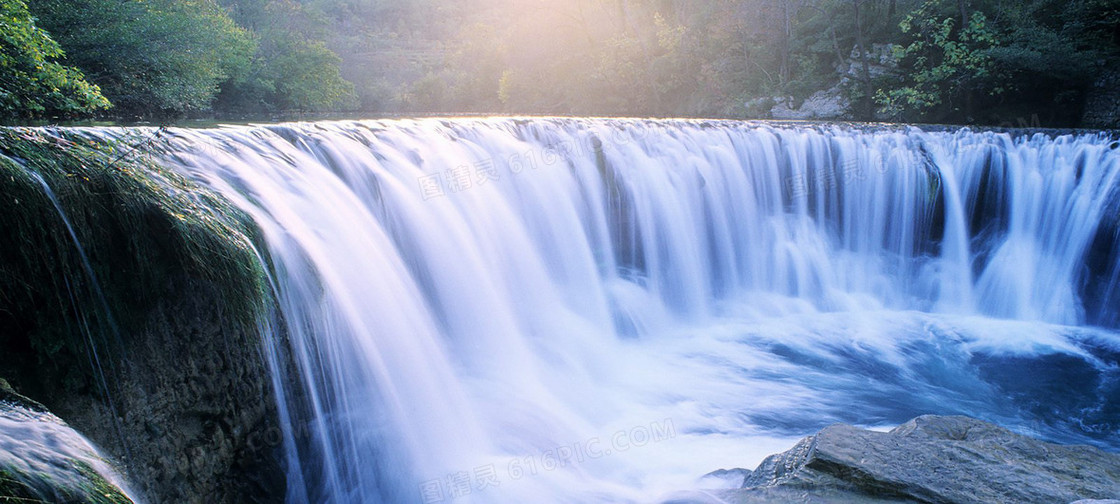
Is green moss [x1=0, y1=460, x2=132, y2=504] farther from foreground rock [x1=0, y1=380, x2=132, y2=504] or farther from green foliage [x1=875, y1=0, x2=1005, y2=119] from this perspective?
green foliage [x1=875, y1=0, x2=1005, y2=119]

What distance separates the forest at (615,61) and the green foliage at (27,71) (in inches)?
1.3

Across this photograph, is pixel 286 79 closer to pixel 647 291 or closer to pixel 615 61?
pixel 615 61

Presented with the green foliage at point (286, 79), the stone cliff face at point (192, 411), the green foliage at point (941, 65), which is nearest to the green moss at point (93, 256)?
the stone cliff face at point (192, 411)

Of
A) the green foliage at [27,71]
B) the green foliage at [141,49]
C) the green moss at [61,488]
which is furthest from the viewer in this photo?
the green foliage at [141,49]

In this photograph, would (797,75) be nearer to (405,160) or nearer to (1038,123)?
(1038,123)

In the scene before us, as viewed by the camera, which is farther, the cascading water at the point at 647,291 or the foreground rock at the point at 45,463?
the cascading water at the point at 647,291

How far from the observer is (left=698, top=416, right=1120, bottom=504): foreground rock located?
344cm

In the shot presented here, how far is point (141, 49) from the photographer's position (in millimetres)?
14727

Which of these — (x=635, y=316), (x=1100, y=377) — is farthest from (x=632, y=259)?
(x=1100, y=377)

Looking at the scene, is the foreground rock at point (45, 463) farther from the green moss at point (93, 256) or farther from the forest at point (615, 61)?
the forest at point (615, 61)

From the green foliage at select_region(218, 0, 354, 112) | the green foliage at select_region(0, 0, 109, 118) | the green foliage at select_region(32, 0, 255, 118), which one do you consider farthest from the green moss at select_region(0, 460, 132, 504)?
→ the green foliage at select_region(218, 0, 354, 112)

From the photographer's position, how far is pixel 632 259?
9328 millimetres

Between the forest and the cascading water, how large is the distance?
18.9 ft

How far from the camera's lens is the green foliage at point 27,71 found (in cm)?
841
